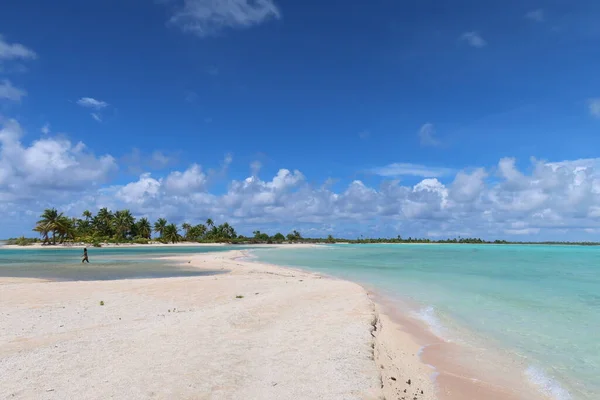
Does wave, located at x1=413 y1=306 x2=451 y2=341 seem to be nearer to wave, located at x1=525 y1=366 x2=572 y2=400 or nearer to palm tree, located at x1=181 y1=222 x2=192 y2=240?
wave, located at x1=525 y1=366 x2=572 y2=400

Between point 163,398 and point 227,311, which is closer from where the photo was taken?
point 163,398

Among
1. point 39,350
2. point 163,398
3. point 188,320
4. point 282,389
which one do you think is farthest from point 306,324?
point 39,350

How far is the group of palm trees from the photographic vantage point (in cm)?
9312

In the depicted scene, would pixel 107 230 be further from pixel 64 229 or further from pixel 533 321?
pixel 533 321

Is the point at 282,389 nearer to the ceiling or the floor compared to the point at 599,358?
nearer to the ceiling

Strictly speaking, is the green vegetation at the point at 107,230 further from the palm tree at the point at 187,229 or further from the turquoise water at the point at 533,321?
the turquoise water at the point at 533,321

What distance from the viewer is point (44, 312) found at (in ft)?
37.6

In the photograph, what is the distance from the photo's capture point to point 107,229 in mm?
117312

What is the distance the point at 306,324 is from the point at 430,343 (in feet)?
11.3

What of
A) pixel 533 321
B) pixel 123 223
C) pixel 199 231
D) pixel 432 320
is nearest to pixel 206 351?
pixel 432 320

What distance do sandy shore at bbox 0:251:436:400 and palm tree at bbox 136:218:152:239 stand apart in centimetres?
12032

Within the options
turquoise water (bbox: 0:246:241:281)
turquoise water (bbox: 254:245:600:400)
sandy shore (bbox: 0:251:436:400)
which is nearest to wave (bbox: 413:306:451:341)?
turquoise water (bbox: 254:245:600:400)

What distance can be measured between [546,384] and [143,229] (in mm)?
132421

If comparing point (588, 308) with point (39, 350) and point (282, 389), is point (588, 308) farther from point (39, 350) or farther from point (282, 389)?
point (39, 350)
